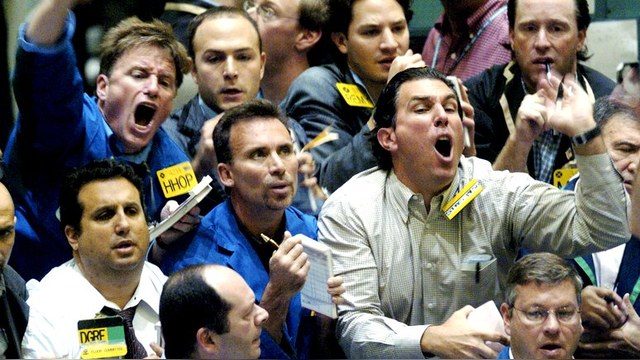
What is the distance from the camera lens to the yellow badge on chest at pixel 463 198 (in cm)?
377

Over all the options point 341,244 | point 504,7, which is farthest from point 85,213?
point 504,7

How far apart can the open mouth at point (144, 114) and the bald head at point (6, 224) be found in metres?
0.61

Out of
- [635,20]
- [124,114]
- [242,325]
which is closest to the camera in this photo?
[242,325]

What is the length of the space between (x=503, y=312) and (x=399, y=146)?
1.85 ft

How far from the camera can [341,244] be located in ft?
12.5

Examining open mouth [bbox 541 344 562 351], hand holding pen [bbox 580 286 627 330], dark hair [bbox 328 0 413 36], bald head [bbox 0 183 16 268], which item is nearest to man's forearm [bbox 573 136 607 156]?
hand holding pen [bbox 580 286 627 330]

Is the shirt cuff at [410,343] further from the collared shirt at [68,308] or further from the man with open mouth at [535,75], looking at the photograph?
the man with open mouth at [535,75]

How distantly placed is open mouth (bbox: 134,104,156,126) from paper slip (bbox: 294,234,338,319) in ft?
2.32

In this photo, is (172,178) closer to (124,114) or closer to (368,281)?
(124,114)

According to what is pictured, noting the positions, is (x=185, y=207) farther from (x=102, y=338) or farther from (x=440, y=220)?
(x=440, y=220)

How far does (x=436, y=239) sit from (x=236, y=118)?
68cm

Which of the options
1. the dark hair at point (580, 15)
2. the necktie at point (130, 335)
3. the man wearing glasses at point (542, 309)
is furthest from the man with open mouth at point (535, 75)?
the necktie at point (130, 335)

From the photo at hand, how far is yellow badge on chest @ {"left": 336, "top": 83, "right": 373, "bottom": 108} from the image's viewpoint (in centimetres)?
435

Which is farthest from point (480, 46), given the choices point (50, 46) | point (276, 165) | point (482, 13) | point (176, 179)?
point (50, 46)
